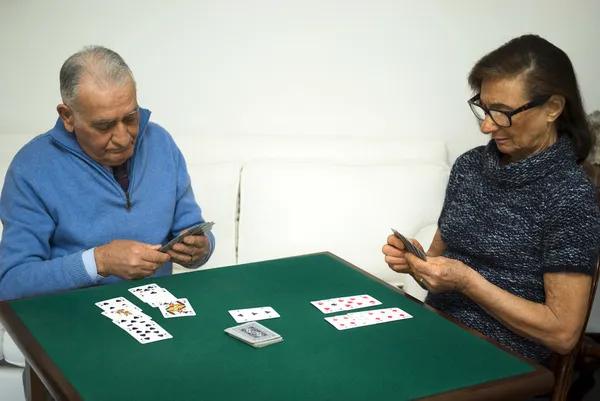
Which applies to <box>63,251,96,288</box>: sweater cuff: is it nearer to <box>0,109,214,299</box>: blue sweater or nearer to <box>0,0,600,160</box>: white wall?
<box>0,109,214,299</box>: blue sweater

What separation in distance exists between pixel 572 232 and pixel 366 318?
605 millimetres

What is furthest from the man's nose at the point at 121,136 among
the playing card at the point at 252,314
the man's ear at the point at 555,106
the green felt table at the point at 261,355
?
the man's ear at the point at 555,106

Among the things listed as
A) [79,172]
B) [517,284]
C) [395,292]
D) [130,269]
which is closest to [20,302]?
[130,269]

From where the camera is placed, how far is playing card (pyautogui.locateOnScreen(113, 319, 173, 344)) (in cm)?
163

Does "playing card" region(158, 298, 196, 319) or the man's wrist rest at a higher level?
the man's wrist

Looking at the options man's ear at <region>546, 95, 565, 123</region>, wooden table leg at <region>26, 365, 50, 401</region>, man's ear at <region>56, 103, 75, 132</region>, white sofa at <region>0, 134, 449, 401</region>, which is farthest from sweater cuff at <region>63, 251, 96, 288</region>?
man's ear at <region>546, 95, 565, 123</region>

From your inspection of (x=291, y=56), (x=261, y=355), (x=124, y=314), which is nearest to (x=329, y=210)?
(x=291, y=56)

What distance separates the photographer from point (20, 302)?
6.09 feet

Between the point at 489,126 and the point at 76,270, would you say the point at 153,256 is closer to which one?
the point at 76,270

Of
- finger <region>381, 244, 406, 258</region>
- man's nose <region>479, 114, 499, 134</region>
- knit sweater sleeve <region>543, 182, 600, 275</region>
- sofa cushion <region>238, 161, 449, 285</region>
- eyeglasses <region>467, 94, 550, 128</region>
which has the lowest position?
sofa cushion <region>238, 161, 449, 285</region>

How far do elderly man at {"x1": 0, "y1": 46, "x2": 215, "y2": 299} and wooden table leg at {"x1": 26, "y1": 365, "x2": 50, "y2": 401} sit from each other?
25 cm

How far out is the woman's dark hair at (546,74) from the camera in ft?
6.41

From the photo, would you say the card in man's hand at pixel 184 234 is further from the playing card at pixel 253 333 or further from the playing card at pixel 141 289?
the playing card at pixel 253 333

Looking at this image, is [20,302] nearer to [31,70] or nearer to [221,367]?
[221,367]
